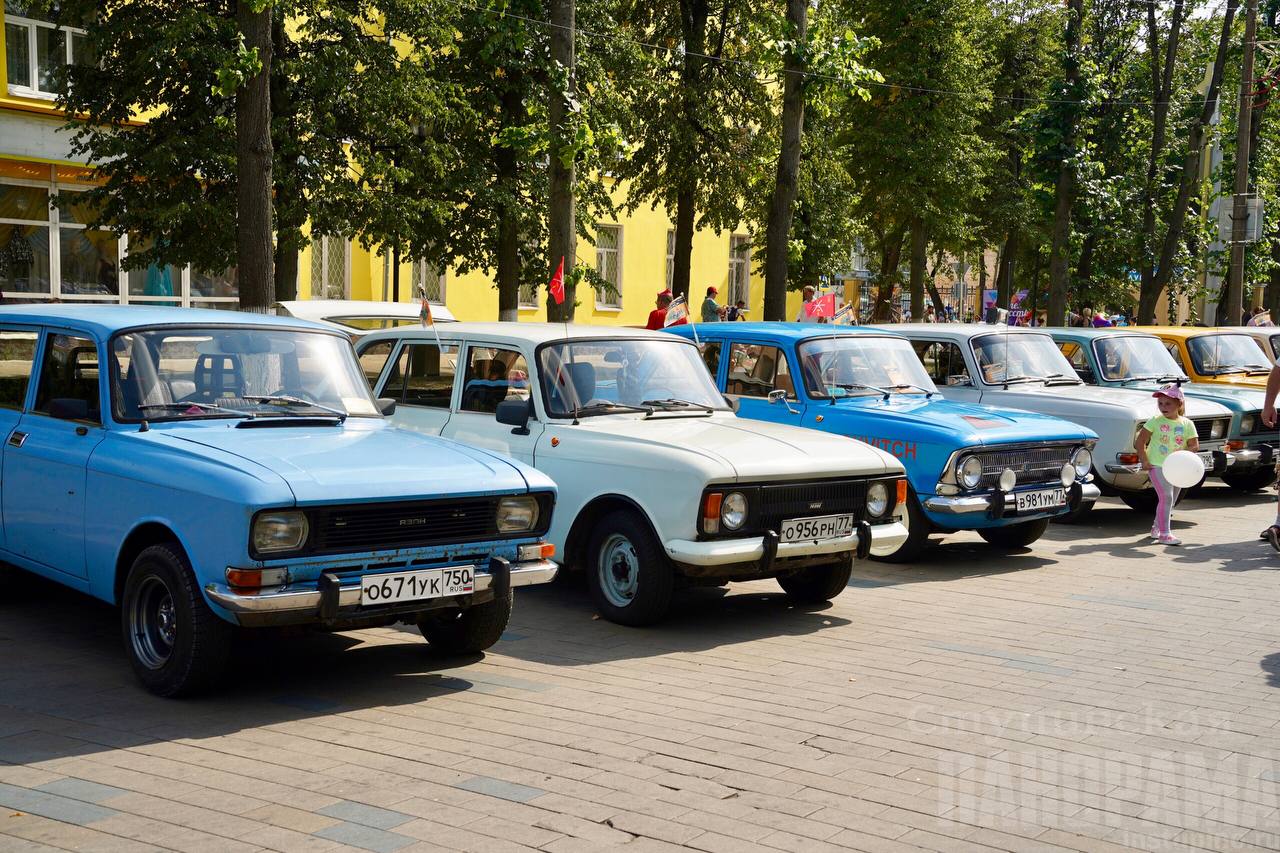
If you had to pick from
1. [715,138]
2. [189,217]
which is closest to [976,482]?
[189,217]

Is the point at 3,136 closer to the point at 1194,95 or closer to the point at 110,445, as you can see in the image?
the point at 110,445

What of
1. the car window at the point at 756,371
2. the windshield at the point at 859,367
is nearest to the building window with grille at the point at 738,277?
the windshield at the point at 859,367

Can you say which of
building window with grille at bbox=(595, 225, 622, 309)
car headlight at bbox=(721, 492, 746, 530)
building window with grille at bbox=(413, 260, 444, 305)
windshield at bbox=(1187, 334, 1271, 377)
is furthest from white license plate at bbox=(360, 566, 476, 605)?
building window with grille at bbox=(595, 225, 622, 309)

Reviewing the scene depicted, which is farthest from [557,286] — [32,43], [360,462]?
[32,43]

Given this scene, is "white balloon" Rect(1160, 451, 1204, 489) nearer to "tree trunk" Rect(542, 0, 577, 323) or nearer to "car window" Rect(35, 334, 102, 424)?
"tree trunk" Rect(542, 0, 577, 323)

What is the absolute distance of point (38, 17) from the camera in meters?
25.0

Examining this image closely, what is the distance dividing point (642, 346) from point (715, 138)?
20660 mm

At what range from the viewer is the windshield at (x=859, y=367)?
432 inches

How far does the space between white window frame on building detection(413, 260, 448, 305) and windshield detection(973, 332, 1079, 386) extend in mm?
23623

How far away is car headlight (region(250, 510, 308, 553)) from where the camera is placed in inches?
230

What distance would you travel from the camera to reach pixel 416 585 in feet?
20.6

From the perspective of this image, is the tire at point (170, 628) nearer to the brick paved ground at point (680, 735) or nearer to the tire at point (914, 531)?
the brick paved ground at point (680, 735)

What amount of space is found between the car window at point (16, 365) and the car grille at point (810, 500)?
427cm

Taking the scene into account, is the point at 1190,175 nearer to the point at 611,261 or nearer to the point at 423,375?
the point at 611,261
